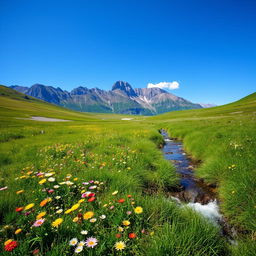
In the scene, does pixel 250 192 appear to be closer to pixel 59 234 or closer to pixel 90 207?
pixel 90 207

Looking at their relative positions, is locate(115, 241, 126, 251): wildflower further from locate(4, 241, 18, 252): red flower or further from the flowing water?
the flowing water

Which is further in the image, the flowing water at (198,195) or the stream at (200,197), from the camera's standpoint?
the flowing water at (198,195)

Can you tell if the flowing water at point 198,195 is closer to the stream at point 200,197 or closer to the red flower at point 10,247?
the stream at point 200,197

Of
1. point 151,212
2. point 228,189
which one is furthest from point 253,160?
point 151,212


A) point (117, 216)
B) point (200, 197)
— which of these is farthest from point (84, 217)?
point (200, 197)

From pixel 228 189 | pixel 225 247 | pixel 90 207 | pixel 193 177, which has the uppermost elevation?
pixel 90 207

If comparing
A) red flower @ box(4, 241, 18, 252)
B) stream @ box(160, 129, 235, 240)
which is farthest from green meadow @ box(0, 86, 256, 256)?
stream @ box(160, 129, 235, 240)

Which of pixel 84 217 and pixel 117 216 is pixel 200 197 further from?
pixel 84 217

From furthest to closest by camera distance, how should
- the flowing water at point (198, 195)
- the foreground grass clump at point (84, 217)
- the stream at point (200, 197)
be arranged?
the flowing water at point (198, 195)
the stream at point (200, 197)
the foreground grass clump at point (84, 217)

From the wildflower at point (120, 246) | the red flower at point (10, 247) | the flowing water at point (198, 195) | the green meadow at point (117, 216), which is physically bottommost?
the flowing water at point (198, 195)

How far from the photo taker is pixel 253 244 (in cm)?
244

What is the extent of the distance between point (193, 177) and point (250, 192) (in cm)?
336

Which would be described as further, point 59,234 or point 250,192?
point 250,192

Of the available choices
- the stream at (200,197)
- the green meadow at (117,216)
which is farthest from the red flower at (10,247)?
the stream at (200,197)
